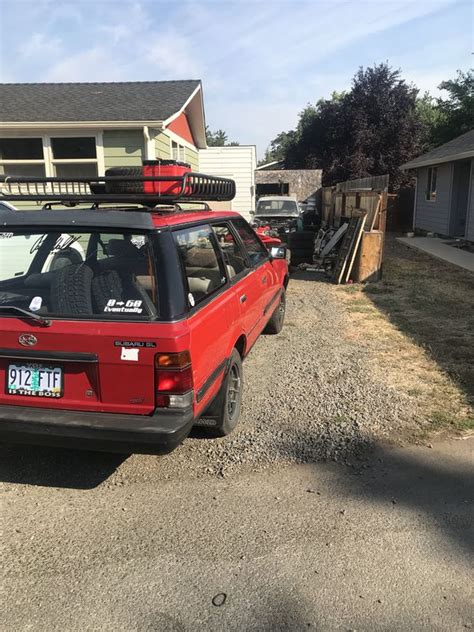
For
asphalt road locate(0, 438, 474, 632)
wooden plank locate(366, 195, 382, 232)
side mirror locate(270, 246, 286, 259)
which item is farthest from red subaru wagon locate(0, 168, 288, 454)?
wooden plank locate(366, 195, 382, 232)

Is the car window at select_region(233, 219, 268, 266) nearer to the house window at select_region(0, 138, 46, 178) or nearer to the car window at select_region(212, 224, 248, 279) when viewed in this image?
the car window at select_region(212, 224, 248, 279)

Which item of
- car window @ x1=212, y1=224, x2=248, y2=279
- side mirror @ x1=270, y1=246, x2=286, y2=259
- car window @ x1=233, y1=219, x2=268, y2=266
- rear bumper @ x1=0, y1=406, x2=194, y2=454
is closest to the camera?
rear bumper @ x1=0, y1=406, x2=194, y2=454

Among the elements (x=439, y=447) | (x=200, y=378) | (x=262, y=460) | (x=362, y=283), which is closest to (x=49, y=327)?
(x=200, y=378)

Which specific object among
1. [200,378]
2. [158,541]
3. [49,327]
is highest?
[49,327]

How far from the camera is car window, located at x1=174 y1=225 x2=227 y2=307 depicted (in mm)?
3152

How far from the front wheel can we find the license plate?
105cm

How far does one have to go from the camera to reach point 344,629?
6.90 feet

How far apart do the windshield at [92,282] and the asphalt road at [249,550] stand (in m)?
1.14

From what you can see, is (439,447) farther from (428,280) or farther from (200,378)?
(428,280)

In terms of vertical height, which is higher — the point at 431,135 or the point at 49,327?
the point at 431,135

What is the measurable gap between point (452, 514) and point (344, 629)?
3.62 feet

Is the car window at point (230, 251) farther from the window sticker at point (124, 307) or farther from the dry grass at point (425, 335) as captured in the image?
the dry grass at point (425, 335)

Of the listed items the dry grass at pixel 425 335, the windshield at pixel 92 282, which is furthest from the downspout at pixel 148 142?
the windshield at pixel 92 282

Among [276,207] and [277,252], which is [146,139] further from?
[276,207]
